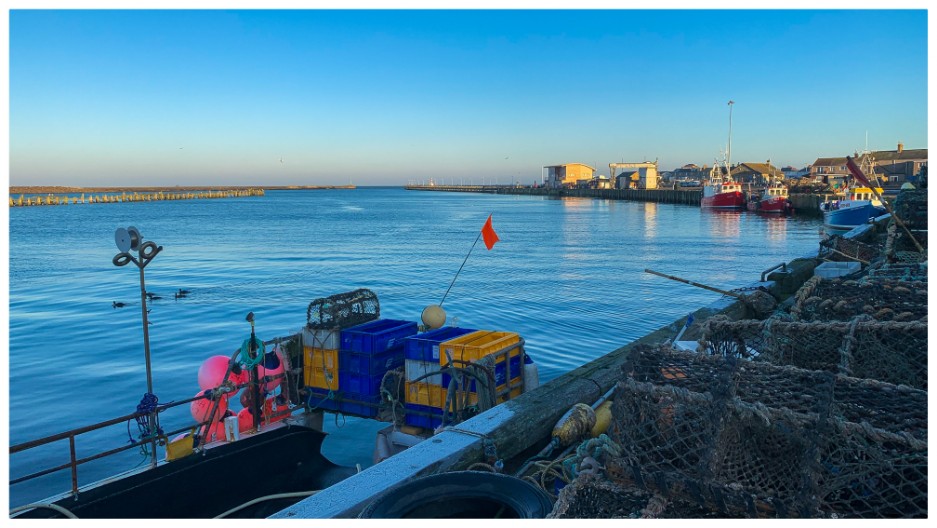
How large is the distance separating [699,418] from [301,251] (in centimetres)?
4233

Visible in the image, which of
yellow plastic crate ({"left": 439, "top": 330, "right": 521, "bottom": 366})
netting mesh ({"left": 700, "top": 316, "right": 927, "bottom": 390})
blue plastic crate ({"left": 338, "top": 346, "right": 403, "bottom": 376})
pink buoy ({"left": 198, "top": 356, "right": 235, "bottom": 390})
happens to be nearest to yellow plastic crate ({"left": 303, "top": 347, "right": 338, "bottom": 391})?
blue plastic crate ({"left": 338, "top": 346, "right": 403, "bottom": 376})

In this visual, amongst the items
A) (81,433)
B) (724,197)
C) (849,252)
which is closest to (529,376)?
(81,433)

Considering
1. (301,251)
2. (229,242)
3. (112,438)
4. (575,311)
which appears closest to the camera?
(112,438)

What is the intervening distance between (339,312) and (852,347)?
21.2 ft

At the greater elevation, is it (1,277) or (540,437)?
(1,277)

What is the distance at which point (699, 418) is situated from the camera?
380 centimetres

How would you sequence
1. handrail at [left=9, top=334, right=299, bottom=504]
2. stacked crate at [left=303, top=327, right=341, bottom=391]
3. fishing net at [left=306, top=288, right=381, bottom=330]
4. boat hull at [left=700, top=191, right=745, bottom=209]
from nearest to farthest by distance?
handrail at [left=9, top=334, right=299, bottom=504], stacked crate at [left=303, top=327, right=341, bottom=391], fishing net at [left=306, top=288, right=381, bottom=330], boat hull at [left=700, top=191, right=745, bottom=209]

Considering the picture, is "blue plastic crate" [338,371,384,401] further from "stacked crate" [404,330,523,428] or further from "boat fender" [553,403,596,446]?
"boat fender" [553,403,596,446]

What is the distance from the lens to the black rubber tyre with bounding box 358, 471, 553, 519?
4.19 metres

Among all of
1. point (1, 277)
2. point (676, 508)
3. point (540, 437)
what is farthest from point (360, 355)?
point (676, 508)

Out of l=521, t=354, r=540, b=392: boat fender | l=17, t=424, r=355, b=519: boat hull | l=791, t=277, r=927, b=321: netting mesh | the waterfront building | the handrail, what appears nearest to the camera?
l=791, t=277, r=927, b=321: netting mesh

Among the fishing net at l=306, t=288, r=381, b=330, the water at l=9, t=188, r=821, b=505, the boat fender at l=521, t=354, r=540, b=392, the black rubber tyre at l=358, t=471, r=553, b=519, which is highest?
the fishing net at l=306, t=288, r=381, b=330

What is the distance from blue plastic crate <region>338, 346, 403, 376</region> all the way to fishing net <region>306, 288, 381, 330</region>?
0.50m
